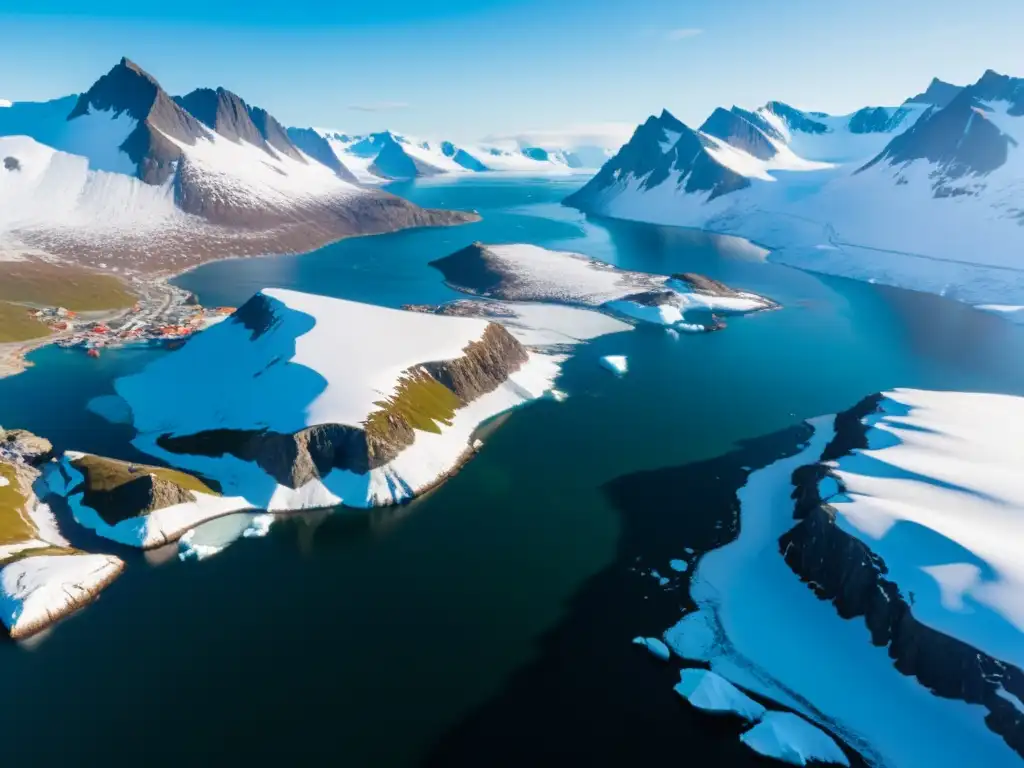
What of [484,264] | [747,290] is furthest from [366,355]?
[747,290]

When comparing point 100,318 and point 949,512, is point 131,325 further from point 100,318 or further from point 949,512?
point 949,512

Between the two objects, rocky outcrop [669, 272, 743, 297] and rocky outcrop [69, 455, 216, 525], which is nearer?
rocky outcrop [69, 455, 216, 525]

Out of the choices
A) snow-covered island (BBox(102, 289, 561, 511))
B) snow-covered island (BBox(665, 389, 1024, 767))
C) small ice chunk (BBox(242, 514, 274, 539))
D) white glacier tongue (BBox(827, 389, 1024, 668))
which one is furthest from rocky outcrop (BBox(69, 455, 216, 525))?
white glacier tongue (BBox(827, 389, 1024, 668))

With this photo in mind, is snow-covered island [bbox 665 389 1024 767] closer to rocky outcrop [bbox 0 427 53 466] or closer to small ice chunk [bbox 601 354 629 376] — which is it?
small ice chunk [bbox 601 354 629 376]

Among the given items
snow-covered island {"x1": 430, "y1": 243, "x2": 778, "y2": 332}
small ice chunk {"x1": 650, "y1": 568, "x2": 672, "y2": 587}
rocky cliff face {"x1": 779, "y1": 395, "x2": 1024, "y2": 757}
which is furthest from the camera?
snow-covered island {"x1": 430, "y1": 243, "x2": 778, "y2": 332}

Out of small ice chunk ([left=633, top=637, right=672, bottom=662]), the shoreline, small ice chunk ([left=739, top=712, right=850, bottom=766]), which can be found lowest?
the shoreline

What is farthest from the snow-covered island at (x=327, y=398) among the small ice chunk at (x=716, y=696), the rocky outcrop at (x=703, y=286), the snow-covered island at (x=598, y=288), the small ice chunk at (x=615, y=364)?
the rocky outcrop at (x=703, y=286)
